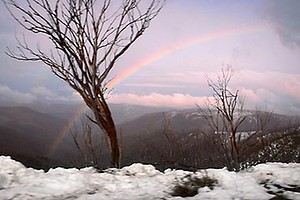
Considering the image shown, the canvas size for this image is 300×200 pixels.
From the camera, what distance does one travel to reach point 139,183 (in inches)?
193

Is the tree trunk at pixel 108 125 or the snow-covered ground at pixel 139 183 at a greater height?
the tree trunk at pixel 108 125

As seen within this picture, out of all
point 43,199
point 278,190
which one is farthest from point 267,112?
point 43,199

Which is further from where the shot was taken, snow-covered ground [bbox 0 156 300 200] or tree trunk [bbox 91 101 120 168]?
tree trunk [bbox 91 101 120 168]

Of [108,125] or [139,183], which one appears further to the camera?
[108,125]

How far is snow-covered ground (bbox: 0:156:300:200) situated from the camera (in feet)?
14.5

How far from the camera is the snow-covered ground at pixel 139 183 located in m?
4.42

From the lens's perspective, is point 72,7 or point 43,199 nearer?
point 43,199

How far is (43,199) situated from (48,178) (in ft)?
2.25

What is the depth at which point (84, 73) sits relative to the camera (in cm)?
813

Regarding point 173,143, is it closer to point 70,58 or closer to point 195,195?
point 70,58

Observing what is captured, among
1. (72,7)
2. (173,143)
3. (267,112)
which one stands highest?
(72,7)

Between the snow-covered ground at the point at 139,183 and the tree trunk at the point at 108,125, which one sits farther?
the tree trunk at the point at 108,125

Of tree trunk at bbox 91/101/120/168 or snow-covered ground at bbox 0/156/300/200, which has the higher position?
tree trunk at bbox 91/101/120/168

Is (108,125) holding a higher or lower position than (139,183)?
higher
